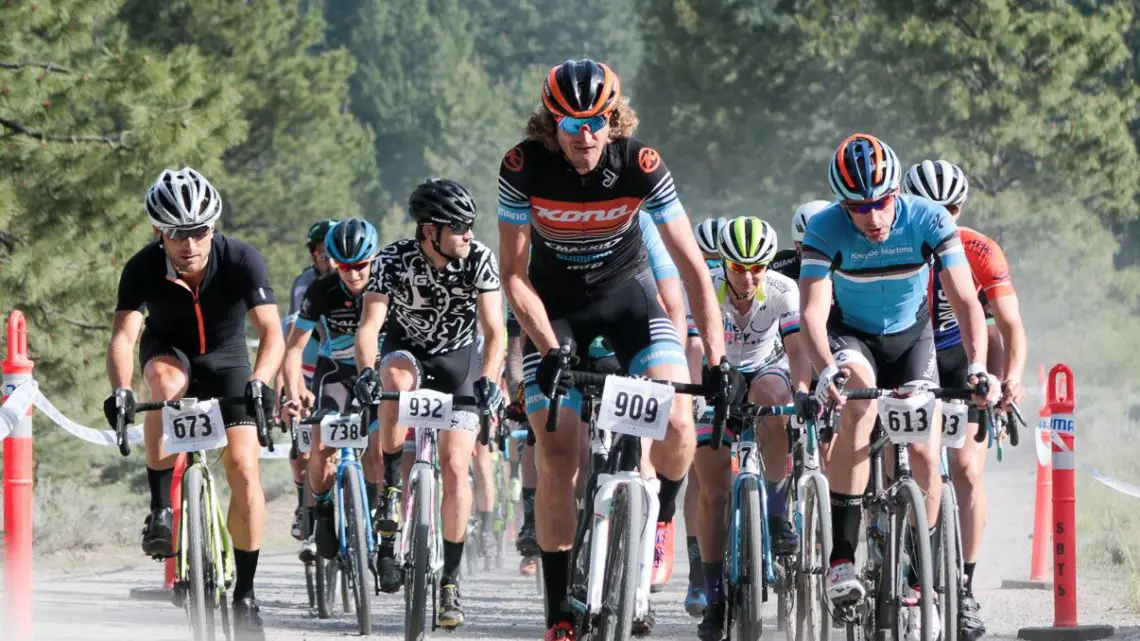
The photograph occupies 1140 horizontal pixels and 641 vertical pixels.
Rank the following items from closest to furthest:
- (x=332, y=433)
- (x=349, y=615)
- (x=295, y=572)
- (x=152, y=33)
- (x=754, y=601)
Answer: (x=754, y=601), (x=332, y=433), (x=349, y=615), (x=295, y=572), (x=152, y=33)

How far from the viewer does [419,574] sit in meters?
8.55

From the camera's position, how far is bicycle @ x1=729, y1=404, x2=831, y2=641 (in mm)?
7797

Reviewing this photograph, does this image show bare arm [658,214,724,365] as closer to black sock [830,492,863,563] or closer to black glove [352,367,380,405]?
black sock [830,492,863,563]

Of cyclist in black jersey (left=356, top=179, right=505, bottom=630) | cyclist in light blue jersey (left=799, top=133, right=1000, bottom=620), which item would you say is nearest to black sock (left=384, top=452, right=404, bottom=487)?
cyclist in black jersey (left=356, top=179, right=505, bottom=630)

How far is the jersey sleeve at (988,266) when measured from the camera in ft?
26.8

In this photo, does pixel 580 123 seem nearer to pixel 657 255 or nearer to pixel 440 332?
pixel 657 255

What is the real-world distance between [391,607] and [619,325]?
4720 mm

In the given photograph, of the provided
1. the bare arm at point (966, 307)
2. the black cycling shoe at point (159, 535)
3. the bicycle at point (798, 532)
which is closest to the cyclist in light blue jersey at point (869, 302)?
the bare arm at point (966, 307)

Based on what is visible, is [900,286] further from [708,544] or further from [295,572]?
[295,572]

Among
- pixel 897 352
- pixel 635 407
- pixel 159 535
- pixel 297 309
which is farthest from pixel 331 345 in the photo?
pixel 635 407

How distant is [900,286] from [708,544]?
1586 mm

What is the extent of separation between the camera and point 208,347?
27.0ft

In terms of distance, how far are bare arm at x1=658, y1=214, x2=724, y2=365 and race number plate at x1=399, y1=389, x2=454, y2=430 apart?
2.17m

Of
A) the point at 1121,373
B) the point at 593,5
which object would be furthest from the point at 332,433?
the point at 593,5
